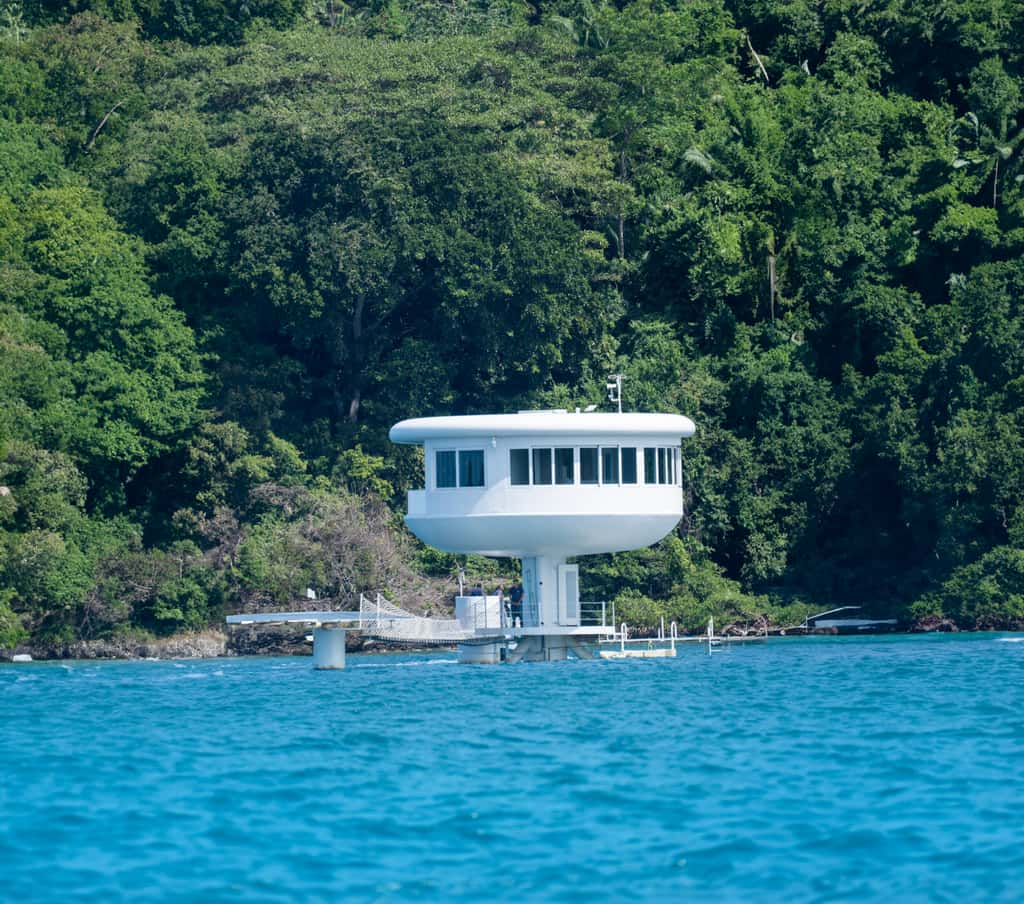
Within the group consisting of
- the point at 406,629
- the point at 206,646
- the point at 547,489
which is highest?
the point at 547,489

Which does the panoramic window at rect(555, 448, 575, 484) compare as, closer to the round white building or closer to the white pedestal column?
the round white building

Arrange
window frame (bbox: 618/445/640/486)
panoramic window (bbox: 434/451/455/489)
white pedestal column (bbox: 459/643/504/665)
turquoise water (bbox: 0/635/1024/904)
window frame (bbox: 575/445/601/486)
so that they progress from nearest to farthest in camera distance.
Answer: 1. turquoise water (bbox: 0/635/1024/904)
2. window frame (bbox: 575/445/601/486)
3. window frame (bbox: 618/445/640/486)
4. panoramic window (bbox: 434/451/455/489)
5. white pedestal column (bbox: 459/643/504/665)

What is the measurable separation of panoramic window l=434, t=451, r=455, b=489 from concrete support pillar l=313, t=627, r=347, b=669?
13.6ft

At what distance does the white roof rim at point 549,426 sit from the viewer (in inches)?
1695

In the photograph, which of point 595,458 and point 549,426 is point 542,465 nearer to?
point 549,426

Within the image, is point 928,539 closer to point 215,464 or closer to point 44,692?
point 215,464

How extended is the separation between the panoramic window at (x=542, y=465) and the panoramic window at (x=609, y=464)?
1202 mm

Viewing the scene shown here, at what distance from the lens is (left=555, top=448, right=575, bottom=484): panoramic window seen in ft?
143

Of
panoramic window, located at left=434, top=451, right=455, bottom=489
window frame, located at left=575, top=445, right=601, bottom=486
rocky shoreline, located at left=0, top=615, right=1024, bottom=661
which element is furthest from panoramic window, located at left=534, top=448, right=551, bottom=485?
rocky shoreline, located at left=0, top=615, right=1024, bottom=661

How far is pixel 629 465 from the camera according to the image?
144ft

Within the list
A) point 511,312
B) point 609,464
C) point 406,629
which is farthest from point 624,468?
point 511,312

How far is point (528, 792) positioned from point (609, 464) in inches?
836

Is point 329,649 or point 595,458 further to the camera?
point 329,649

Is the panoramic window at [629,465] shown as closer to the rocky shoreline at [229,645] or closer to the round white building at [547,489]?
the round white building at [547,489]
